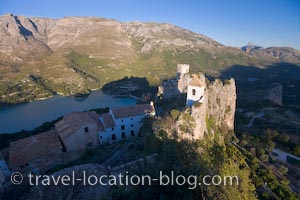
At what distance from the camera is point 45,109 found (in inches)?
2158

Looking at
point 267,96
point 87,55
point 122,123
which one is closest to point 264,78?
point 267,96


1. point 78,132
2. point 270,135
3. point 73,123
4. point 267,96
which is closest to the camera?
point 78,132

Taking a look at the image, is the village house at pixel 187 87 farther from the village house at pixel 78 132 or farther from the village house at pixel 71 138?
the village house at pixel 78 132

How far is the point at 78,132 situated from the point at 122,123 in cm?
540

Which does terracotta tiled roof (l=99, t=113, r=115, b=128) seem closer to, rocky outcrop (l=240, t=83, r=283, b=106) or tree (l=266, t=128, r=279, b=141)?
tree (l=266, t=128, r=279, b=141)

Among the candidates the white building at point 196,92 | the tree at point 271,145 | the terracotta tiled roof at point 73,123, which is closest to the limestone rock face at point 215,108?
the white building at point 196,92

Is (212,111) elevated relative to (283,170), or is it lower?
elevated

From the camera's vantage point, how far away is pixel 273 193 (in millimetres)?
19609

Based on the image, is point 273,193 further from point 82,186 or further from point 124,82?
point 124,82

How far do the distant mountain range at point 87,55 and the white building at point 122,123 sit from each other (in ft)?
162

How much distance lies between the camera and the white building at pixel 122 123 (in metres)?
25.0

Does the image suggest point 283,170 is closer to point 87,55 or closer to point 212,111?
point 212,111

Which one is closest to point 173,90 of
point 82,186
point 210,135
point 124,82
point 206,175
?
point 210,135

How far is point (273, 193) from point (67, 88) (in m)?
69.8
